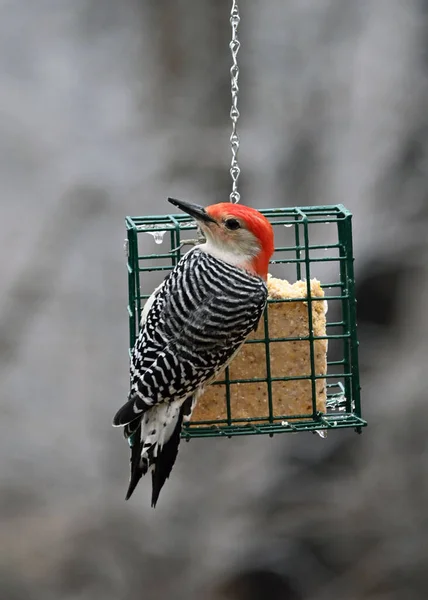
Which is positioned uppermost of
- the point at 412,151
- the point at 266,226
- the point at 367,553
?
the point at 412,151

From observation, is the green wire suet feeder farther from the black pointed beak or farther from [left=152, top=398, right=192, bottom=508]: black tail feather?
the black pointed beak

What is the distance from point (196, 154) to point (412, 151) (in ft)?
3.62

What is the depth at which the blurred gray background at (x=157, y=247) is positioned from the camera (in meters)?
5.76

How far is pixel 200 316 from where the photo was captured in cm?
389

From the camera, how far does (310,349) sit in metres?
4.28

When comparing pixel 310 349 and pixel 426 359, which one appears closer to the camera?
Answer: pixel 310 349

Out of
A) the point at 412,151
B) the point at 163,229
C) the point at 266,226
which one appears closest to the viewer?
the point at 266,226

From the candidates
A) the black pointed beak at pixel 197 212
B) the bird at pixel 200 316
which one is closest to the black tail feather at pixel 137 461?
the bird at pixel 200 316

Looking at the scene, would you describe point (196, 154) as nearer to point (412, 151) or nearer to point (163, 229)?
point (412, 151)

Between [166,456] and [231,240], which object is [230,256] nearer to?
[231,240]

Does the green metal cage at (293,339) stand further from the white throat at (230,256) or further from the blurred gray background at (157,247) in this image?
the blurred gray background at (157,247)

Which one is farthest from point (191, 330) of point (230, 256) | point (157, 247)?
point (157, 247)

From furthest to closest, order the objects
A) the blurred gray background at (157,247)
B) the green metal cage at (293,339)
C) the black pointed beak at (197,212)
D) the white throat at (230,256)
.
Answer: the blurred gray background at (157,247)
the green metal cage at (293,339)
the white throat at (230,256)
the black pointed beak at (197,212)

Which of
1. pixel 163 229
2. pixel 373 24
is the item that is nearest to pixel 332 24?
pixel 373 24
